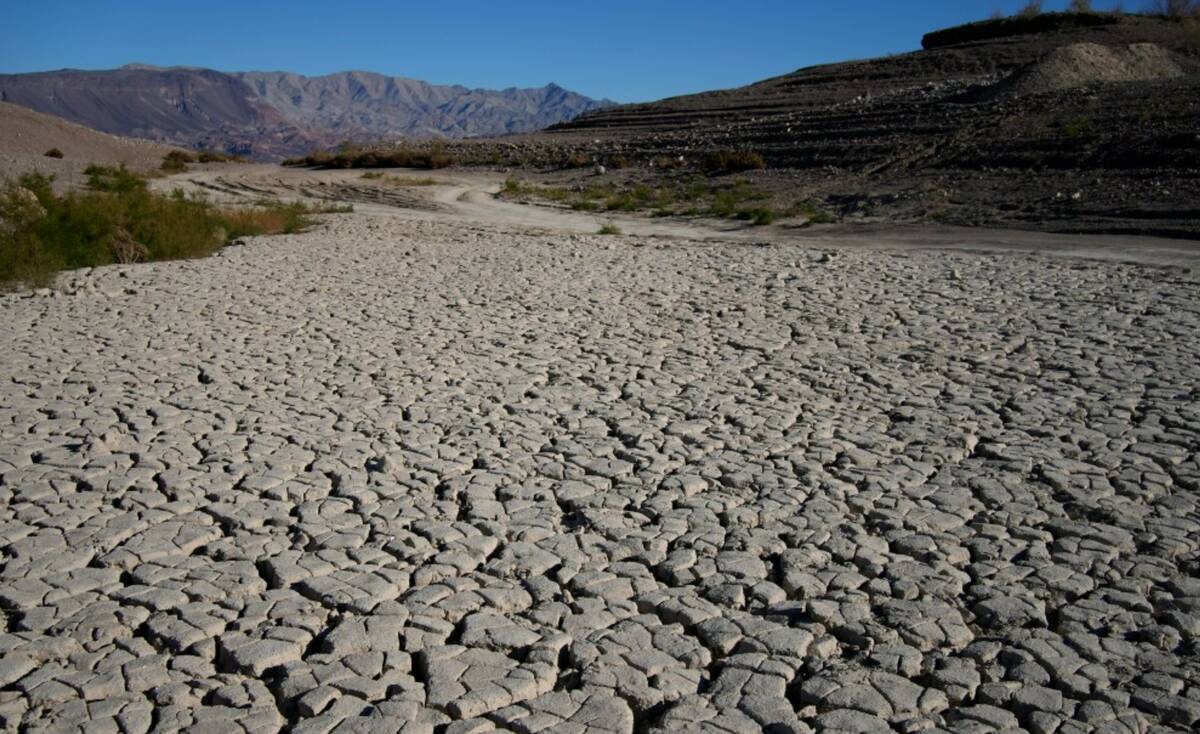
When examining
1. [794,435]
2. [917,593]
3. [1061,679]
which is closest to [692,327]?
[794,435]

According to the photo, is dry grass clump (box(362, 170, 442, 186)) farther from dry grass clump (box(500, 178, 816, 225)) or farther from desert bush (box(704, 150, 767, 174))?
desert bush (box(704, 150, 767, 174))

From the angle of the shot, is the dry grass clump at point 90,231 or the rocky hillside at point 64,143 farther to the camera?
the rocky hillside at point 64,143

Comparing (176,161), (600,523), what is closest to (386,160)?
(176,161)

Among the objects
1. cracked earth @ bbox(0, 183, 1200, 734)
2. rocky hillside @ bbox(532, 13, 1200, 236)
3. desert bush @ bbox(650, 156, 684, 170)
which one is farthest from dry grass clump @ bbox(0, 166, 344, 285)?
desert bush @ bbox(650, 156, 684, 170)

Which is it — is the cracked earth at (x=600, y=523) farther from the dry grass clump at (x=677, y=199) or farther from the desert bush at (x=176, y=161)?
the desert bush at (x=176, y=161)

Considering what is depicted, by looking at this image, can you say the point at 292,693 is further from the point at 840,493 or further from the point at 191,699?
the point at 840,493

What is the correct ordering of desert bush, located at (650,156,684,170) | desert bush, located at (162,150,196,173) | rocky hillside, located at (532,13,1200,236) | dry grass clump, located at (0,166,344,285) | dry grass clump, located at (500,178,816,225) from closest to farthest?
dry grass clump, located at (0,166,344,285), rocky hillside, located at (532,13,1200,236), dry grass clump, located at (500,178,816,225), desert bush, located at (650,156,684,170), desert bush, located at (162,150,196,173)

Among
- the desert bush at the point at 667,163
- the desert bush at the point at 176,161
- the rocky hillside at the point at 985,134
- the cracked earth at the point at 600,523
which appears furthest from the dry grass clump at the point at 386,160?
the cracked earth at the point at 600,523

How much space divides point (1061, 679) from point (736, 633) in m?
1.16

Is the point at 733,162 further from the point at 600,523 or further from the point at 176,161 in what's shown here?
the point at 600,523

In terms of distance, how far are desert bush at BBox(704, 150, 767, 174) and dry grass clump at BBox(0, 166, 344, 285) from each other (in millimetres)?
16036

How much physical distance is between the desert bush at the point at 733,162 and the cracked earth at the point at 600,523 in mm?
19838

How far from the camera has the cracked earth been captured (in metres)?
3.53

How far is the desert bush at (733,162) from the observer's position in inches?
1142
